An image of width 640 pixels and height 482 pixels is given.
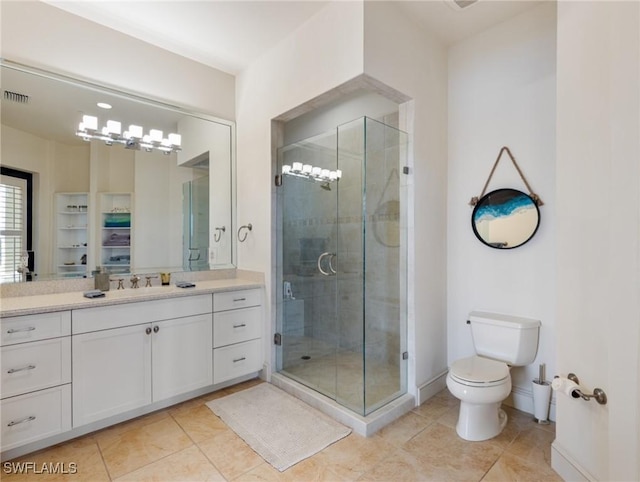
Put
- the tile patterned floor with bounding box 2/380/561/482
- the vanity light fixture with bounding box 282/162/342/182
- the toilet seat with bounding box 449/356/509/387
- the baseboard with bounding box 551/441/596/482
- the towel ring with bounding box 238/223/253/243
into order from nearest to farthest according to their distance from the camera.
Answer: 1. the baseboard with bounding box 551/441/596/482
2. the tile patterned floor with bounding box 2/380/561/482
3. the toilet seat with bounding box 449/356/509/387
4. the vanity light fixture with bounding box 282/162/342/182
5. the towel ring with bounding box 238/223/253/243

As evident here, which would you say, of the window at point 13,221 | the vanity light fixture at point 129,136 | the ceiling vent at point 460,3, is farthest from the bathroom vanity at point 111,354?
the ceiling vent at point 460,3

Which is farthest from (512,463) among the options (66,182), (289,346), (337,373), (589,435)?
(66,182)

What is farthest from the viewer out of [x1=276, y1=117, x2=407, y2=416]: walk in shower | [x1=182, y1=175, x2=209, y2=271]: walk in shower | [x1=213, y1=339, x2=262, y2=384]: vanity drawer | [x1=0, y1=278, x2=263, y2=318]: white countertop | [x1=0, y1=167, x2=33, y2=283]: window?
[x1=182, y1=175, x2=209, y2=271]: walk in shower

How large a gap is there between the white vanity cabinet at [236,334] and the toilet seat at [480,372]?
161 centimetres

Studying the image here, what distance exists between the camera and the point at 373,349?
2494 millimetres

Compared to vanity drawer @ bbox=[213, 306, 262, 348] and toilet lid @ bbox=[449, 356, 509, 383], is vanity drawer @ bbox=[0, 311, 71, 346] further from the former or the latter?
toilet lid @ bbox=[449, 356, 509, 383]

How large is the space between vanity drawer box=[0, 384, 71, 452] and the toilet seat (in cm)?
236

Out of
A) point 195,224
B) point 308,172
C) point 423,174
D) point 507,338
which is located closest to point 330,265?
point 308,172

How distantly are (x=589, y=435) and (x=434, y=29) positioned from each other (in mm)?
2788

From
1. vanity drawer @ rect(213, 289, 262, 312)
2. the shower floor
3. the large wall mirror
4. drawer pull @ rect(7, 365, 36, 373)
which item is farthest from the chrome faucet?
the shower floor

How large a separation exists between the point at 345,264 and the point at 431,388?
1.19 m

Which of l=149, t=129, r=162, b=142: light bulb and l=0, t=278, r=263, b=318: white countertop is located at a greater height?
l=149, t=129, r=162, b=142: light bulb

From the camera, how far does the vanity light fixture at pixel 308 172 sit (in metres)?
2.78

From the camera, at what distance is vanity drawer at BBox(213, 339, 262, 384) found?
2623 millimetres
